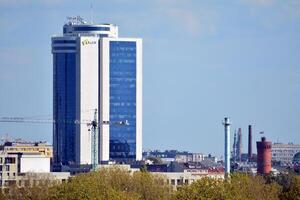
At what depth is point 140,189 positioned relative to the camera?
13475cm

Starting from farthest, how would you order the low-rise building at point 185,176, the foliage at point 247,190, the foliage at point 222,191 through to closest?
the low-rise building at point 185,176 → the foliage at point 247,190 → the foliage at point 222,191

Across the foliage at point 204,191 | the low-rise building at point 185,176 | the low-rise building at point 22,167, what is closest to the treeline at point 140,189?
the foliage at point 204,191

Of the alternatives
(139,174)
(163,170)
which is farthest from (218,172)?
(139,174)

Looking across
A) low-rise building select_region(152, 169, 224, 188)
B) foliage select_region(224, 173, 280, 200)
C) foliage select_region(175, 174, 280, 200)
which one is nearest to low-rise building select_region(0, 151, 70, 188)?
low-rise building select_region(152, 169, 224, 188)

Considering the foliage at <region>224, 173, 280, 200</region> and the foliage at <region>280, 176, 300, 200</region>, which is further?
the foliage at <region>280, 176, 300, 200</region>

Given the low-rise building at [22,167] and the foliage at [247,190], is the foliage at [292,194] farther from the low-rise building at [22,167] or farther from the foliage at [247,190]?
the low-rise building at [22,167]

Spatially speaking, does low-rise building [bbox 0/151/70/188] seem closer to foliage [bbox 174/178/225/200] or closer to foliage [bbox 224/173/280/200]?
foliage [bbox 224/173/280/200]

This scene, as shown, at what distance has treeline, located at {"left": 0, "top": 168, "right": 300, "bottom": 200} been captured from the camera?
11206 cm

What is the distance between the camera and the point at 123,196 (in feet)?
371

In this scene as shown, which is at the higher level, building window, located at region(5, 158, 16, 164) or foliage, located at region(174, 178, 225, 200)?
building window, located at region(5, 158, 16, 164)

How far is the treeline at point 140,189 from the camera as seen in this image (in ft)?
368

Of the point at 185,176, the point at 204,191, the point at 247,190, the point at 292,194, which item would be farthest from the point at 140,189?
the point at 185,176

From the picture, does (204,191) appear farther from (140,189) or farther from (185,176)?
(185,176)

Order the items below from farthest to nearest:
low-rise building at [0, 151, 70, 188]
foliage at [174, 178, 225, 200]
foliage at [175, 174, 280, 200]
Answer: low-rise building at [0, 151, 70, 188] → foliage at [175, 174, 280, 200] → foliage at [174, 178, 225, 200]
